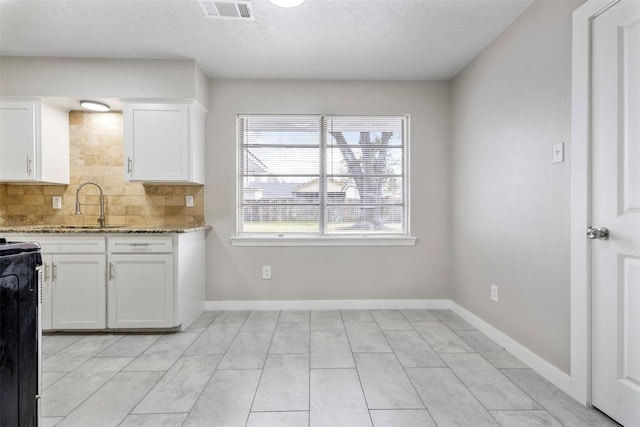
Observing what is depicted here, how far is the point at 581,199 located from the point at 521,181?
21.0 inches

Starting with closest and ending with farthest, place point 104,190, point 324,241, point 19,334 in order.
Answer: point 19,334 → point 104,190 → point 324,241

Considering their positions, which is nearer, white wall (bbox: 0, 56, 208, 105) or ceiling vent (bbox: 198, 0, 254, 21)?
ceiling vent (bbox: 198, 0, 254, 21)

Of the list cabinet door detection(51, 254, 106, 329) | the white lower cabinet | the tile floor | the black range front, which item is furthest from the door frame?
cabinet door detection(51, 254, 106, 329)

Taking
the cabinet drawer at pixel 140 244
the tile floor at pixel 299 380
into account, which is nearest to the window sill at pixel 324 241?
the cabinet drawer at pixel 140 244

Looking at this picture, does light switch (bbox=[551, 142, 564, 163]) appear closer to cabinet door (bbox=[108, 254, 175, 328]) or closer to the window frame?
the window frame

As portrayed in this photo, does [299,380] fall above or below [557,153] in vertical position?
below

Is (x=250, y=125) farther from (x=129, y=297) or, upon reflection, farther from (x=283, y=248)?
(x=129, y=297)

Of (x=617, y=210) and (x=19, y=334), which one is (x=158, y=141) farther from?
(x=617, y=210)

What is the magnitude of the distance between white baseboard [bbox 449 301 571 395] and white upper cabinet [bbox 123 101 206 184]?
2945 millimetres

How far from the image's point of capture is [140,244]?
264cm

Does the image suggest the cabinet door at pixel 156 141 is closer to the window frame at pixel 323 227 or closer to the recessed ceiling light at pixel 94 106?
the recessed ceiling light at pixel 94 106

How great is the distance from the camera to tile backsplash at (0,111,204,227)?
3146 millimetres

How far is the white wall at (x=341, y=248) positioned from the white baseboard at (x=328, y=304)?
0.05 m

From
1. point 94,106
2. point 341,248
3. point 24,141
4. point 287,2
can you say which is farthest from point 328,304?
point 24,141
